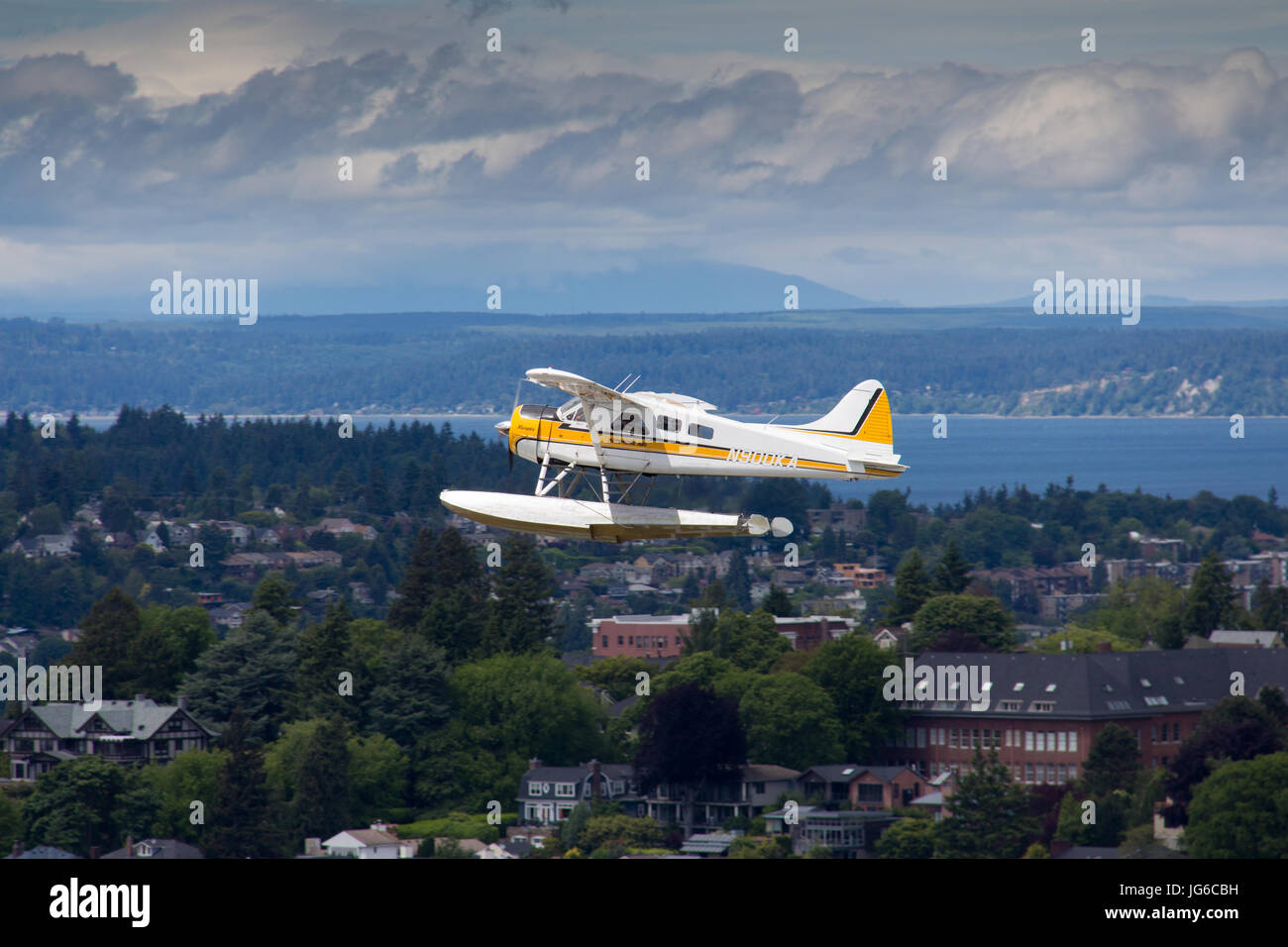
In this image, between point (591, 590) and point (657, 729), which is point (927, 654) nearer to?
point (657, 729)

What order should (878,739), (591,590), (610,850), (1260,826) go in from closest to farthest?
(1260,826)
(610,850)
(878,739)
(591,590)

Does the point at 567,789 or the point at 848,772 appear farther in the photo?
the point at 848,772

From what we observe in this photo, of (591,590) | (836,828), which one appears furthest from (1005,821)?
(591,590)

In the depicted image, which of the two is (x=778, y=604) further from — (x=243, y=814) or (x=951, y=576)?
(x=243, y=814)

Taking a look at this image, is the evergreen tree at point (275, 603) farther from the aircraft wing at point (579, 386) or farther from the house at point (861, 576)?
the house at point (861, 576)

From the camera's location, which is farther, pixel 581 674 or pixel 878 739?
pixel 581 674

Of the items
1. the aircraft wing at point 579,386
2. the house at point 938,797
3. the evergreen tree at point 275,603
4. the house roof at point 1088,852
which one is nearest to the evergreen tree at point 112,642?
the evergreen tree at point 275,603

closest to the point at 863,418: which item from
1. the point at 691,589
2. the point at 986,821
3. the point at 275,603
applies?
the point at 986,821

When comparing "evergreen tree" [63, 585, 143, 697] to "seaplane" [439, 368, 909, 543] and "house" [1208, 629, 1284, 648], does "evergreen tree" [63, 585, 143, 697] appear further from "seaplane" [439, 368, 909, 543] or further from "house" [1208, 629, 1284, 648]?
"seaplane" [439, 368, 909, 543]
